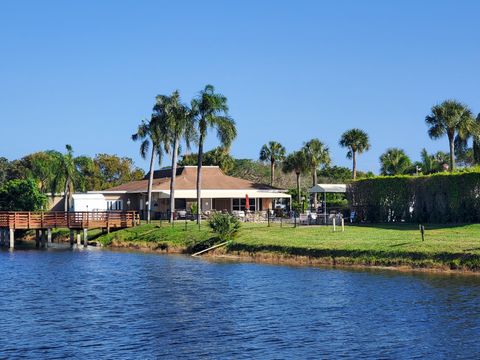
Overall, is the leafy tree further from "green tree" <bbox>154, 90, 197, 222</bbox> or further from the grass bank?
the grass bank

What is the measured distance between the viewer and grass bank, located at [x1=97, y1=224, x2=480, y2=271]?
36.4 metres

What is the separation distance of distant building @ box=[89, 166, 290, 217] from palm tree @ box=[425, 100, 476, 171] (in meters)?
17.6

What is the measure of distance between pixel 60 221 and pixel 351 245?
3027 cm

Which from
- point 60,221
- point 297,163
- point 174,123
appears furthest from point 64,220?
point 297,163

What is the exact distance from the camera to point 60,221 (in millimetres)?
Answer: 63000

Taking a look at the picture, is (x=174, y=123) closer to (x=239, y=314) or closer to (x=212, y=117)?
(x=212, y=117)

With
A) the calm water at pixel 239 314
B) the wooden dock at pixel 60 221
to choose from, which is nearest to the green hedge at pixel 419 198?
the calm water at pixel 239 314

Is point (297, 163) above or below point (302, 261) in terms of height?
above

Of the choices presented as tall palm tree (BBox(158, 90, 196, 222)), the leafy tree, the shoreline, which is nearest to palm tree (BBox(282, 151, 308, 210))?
tall palm tree (BBox(158, 90, 196, 222))

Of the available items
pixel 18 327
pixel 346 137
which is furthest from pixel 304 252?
pixel 346 137

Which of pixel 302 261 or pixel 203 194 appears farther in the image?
pixel 203 194

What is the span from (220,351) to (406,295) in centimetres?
1065

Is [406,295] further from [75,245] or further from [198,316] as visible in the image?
[75,245]

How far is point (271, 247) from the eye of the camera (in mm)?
44312
